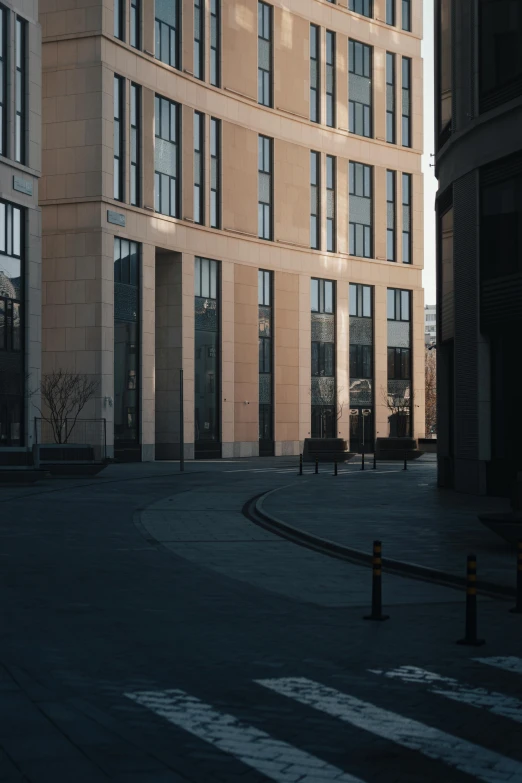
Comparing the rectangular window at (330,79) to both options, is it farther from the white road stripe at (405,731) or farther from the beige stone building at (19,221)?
the white road stripe at (405,731)

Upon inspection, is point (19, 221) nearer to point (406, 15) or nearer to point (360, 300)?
point (360, 300)

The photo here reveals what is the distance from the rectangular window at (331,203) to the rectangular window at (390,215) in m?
5.97

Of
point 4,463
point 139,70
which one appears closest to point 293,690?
point 4,463

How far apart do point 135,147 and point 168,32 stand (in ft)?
27.9

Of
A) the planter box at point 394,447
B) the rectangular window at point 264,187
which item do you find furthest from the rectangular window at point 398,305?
the planter box at point 394,447

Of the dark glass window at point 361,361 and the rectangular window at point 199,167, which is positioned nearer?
the rectangular window at point 199,167

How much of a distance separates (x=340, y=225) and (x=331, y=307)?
619cm

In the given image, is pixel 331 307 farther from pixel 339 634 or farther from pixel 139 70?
pixel 339 634

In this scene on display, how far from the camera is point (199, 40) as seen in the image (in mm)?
73000

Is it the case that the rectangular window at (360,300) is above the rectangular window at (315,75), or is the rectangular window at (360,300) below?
below

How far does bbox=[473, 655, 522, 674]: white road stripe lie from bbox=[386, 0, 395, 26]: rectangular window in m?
86.3

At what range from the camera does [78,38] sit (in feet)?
211

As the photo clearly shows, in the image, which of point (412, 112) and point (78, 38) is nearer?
point (78, 38)

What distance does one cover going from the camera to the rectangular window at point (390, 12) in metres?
90.2
